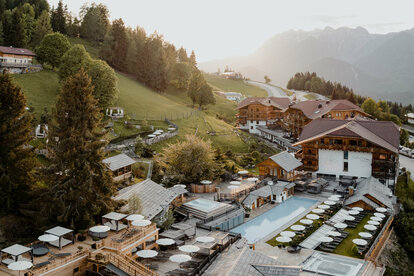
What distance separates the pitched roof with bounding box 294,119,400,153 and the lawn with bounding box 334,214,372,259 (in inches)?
712

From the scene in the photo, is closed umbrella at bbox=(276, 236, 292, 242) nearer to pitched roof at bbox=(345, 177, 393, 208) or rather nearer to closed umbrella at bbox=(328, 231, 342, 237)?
closed umbrella at bbox=(328, 231, 342, 237)

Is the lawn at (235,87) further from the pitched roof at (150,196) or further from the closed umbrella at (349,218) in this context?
the pitched roof at (150,196)

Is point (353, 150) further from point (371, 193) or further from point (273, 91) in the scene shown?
point (273, 91)

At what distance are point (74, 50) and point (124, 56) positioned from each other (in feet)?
121

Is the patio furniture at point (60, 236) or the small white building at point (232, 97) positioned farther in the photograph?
the small white building at point (232, 97)

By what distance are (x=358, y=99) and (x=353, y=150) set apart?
98523 millimetres

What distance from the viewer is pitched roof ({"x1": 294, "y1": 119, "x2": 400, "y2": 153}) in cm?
5866

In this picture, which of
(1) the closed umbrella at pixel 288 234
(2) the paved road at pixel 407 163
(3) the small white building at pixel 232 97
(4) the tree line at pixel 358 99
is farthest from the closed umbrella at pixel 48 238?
(3) the small white building at pixel 232 97

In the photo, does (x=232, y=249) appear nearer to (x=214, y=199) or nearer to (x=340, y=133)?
(x=214, y=199)

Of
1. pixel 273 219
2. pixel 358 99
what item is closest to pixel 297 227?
pixel 273 219

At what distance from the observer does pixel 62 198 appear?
32.2 metres

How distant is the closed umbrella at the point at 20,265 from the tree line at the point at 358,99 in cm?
10818

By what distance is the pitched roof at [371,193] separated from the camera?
154 ft

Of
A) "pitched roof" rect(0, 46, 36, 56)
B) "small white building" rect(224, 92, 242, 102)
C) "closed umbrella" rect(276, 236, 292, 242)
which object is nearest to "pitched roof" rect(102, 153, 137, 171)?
"closed umbrella" rect(276, 236, 292, 242)
